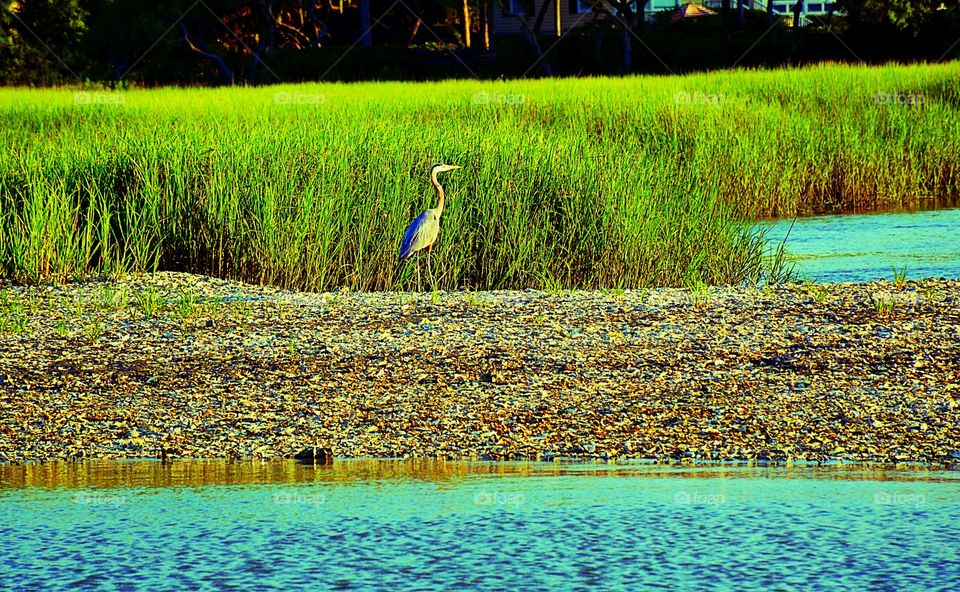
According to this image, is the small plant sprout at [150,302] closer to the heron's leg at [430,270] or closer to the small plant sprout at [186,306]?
the small plant sprout at [186,306]

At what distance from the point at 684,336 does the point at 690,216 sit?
412 centimetres

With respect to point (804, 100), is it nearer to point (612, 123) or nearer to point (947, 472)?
point (612, 123)

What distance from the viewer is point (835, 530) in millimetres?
4473

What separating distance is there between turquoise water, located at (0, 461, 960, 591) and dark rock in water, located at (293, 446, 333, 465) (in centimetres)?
11

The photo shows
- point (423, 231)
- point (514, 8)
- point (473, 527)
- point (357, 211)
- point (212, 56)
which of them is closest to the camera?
point (473, 527)

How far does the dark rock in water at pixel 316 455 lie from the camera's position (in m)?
5.66

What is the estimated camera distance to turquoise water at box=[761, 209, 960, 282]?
41.9 feet

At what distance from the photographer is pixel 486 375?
279 inches

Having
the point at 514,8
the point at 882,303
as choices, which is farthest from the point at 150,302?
the point at 514,8

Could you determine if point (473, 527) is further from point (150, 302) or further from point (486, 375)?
point (150, 302)

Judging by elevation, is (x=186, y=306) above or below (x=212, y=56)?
below

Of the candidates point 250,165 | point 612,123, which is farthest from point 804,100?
point 250,165

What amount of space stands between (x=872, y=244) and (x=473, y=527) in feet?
36.9

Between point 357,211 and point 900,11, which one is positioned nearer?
point 357,211
